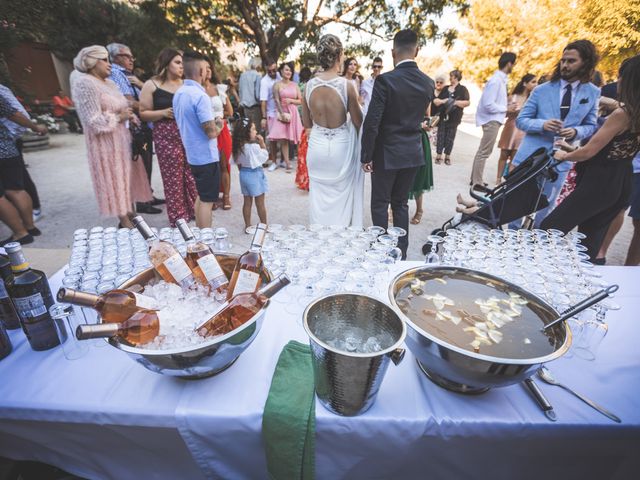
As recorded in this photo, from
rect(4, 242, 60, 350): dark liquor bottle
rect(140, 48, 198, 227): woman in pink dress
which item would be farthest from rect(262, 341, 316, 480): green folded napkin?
rect(140, 48, 198, 227): woman in pink dress

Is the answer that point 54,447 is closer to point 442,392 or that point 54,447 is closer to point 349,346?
point 349,346

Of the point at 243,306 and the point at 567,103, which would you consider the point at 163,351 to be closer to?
the point at 243,306

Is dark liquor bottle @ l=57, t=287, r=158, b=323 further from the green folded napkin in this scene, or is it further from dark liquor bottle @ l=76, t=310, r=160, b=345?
the green folded napkin

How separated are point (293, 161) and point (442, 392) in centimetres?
757

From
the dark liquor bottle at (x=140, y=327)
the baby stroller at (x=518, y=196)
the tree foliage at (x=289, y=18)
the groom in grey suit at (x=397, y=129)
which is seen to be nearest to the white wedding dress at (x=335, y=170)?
the groom in grey suit at (x=397, y=129)

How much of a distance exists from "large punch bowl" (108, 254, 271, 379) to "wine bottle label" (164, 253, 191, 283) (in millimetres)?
327

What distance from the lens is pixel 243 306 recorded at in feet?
3.27

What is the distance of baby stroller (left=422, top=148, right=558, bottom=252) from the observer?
2.63 meters

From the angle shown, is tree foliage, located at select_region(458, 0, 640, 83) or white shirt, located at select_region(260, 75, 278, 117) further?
tree foliage, located at select_region(458, 0, 640, 83)

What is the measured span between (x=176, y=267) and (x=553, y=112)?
3.99 m

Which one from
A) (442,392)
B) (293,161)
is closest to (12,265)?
(442,392)

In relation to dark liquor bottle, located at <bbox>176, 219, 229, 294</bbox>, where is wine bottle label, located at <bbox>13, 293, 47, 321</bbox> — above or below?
below

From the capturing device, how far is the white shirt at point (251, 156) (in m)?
3.65

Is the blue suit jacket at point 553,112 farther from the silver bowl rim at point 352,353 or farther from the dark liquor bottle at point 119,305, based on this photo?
the dark liquor bottle at point 119,305
